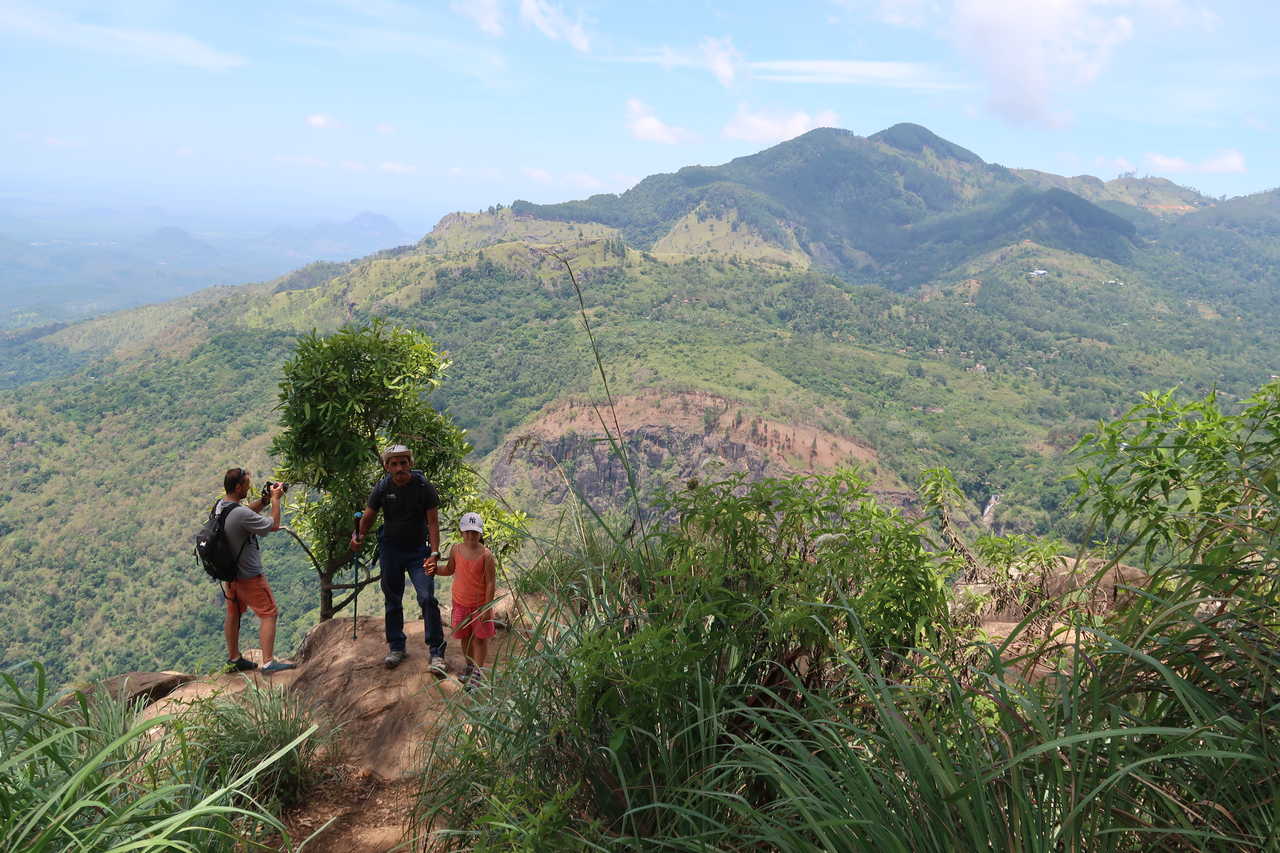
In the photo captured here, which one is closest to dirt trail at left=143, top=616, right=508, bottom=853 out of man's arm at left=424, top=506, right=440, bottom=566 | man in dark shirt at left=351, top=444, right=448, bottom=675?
man in dark shirt at left=351, top=444, right=448, bottom=675

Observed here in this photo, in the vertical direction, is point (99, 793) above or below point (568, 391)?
above

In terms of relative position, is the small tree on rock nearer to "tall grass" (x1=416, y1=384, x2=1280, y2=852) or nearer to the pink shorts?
the pink shorts

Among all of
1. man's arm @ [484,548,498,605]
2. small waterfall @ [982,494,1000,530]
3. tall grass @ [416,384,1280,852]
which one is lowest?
small waterfall @ [982,494,1000,530]

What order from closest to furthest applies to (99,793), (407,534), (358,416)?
1. (99,793)
2. (407,534)
3. (358,416)

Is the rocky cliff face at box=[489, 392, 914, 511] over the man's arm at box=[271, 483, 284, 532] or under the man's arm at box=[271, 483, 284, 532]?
under

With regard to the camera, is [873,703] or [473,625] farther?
[473,625]

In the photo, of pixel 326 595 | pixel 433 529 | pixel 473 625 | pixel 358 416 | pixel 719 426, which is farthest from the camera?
pixel 719 426

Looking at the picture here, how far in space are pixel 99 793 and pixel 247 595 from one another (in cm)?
416

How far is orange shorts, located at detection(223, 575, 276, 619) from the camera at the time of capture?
566 cm

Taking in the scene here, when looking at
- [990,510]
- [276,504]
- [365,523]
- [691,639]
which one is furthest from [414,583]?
[990,510]

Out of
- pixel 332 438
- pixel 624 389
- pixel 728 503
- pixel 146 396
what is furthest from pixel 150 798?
pixel 146 396

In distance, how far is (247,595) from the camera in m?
5.68

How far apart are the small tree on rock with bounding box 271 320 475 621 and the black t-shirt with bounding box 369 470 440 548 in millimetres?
1232

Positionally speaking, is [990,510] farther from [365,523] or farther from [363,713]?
[363,713]
